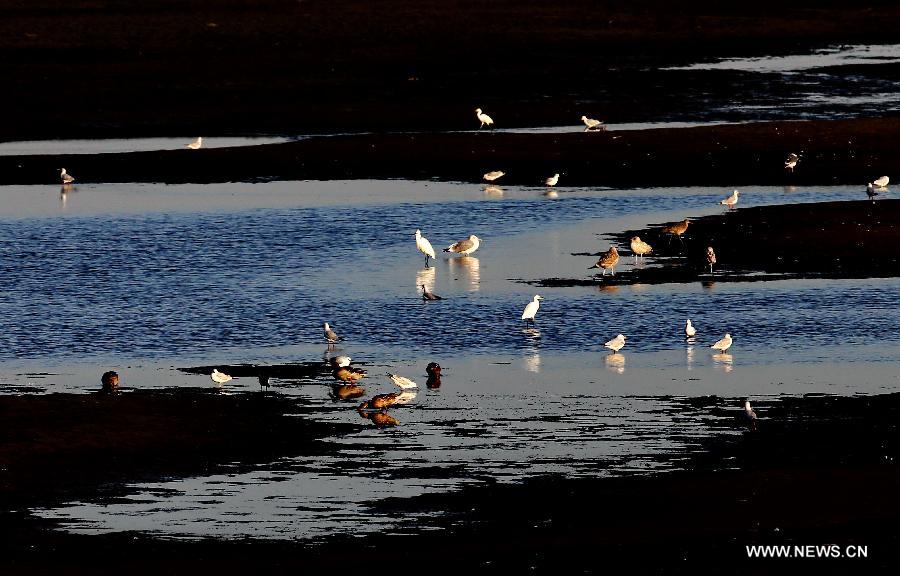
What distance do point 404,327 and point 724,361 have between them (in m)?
4.88

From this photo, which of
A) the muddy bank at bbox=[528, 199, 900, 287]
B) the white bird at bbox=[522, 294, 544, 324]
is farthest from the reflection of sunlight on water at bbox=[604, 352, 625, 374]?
the muddy bank at bbox=[528, 199, 900, 287]

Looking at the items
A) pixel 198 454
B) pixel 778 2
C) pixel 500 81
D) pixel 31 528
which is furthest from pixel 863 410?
pixel 778 2

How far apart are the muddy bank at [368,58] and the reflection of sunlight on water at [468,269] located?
17154mm

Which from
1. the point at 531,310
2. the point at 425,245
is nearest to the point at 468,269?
the point at 425,245

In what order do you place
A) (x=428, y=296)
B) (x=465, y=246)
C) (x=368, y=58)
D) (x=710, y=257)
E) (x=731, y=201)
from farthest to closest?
(x=368, y=58)
(x=731, y=201)
(x=465, y=246)
(x=710, y=257)
(x=428, y=296)

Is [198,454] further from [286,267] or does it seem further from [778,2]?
[778,2]

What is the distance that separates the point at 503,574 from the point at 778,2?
241 feet

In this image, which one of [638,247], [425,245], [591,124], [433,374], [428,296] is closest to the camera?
[433,374]

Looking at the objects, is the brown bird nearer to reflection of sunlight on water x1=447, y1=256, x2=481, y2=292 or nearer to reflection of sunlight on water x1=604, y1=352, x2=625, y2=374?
reflection of sunlight on water x1=604, y1=352, x2=625, y2=374

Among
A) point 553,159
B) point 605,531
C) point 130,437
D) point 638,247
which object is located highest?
point 553,159

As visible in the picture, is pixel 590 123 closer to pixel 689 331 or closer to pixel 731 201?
pixel 731 201

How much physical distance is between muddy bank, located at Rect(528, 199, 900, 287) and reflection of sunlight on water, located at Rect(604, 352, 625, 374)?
5119 millimetres

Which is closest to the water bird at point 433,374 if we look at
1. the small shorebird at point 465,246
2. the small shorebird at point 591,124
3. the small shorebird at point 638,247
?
the small shorebird at point 638,247

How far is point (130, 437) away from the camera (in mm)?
20500
